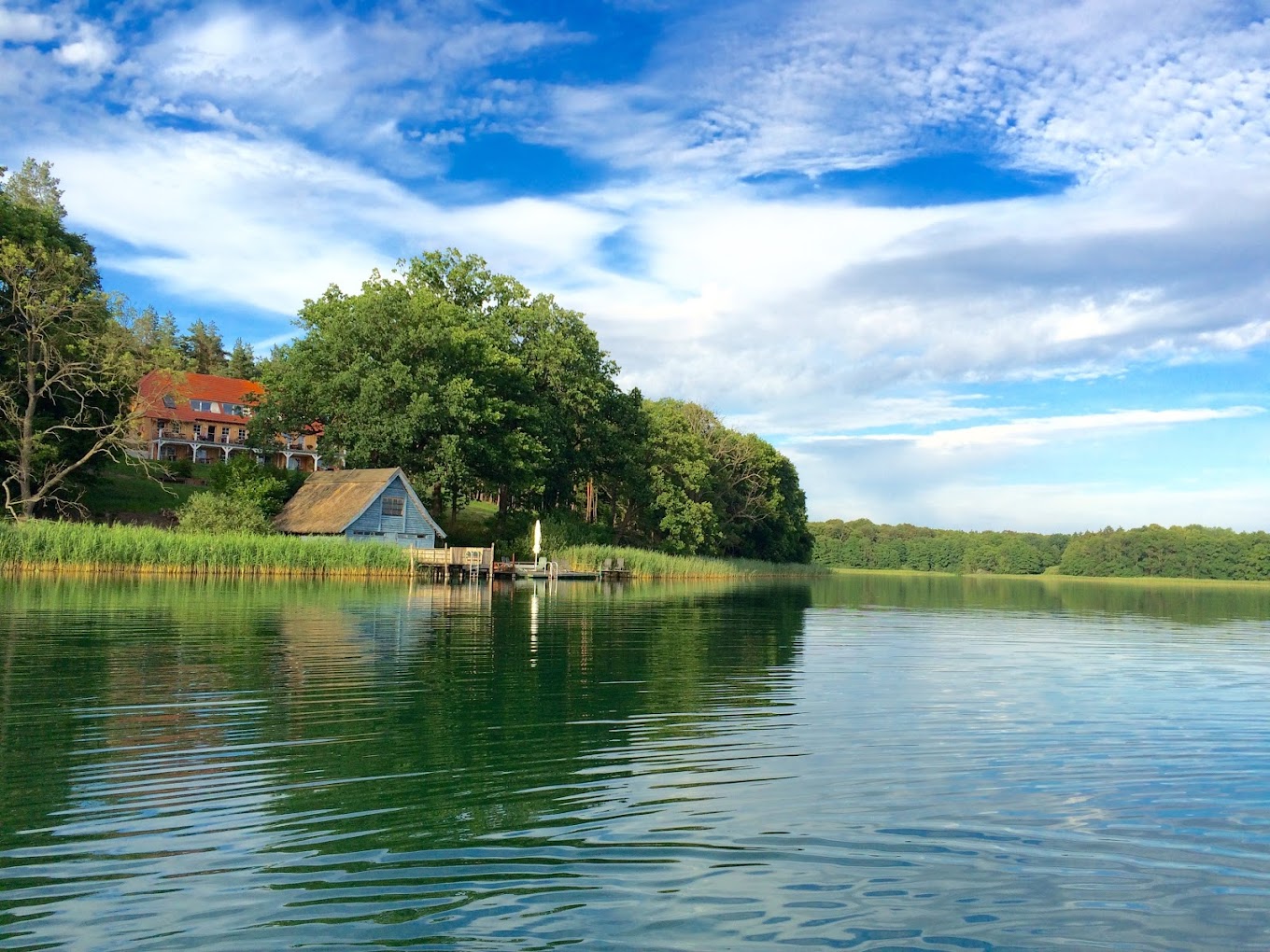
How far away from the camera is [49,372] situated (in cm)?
4509

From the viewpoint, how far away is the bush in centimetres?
4247

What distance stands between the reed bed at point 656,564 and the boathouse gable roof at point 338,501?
352 inches

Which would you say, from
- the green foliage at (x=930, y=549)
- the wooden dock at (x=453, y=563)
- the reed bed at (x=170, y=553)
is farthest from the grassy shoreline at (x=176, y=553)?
the green foliage at (x=930, y=549)

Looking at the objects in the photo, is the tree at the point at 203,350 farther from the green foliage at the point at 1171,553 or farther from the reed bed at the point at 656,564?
the green foliage at the point at 1171,553

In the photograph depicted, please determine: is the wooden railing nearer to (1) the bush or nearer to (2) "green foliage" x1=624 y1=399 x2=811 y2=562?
(1) the bush

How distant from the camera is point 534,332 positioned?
65312 millimetres

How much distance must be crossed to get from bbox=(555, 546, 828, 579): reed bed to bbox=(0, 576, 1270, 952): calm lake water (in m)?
39.9

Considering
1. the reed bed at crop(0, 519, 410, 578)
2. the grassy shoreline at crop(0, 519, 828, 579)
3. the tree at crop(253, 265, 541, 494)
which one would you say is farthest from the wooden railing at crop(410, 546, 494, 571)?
the tree at crop(253, 265, 541, 494)

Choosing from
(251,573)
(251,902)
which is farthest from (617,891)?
(251,573)

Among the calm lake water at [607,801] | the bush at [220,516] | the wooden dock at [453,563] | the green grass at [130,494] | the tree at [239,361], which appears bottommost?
the calm lake water at [607,801]

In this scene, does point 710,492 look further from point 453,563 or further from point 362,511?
point 362,511

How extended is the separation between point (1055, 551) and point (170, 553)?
455ft

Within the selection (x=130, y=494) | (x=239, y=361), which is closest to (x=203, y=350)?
(x=239, y=361)

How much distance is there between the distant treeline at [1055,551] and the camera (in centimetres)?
11738
